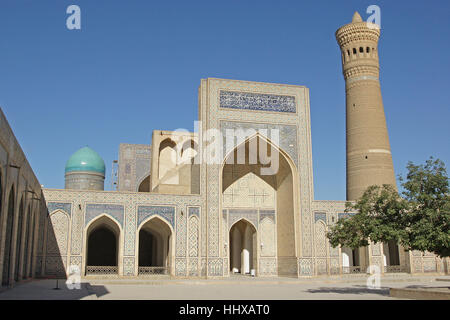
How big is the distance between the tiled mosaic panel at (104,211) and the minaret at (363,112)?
1061 centimetres

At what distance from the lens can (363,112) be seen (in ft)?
70.2

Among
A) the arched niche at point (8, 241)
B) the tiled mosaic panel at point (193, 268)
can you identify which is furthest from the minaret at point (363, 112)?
the arched niche at point (8, 241)

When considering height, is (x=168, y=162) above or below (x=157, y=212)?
above

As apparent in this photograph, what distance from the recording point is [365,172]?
20922 mm

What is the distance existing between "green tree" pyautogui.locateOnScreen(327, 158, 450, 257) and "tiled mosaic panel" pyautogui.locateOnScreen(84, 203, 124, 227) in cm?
760

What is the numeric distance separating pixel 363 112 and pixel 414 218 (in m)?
12.4

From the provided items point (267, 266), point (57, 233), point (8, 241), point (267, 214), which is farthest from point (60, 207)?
point (267, 266)

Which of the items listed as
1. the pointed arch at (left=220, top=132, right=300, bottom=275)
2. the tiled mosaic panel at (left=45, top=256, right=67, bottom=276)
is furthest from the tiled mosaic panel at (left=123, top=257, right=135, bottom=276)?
the pointed arch at (left=220, top=132, right=300, bottom=275)

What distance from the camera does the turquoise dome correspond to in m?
25.5

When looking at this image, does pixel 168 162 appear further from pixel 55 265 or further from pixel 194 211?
pixel 55 265

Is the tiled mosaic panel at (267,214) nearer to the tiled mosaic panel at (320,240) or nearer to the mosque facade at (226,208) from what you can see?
the mosque facade at (226,208)

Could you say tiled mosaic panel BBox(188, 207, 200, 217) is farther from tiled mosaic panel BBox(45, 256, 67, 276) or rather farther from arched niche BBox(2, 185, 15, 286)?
arched niche BBox(2, 185, 15, 286)
